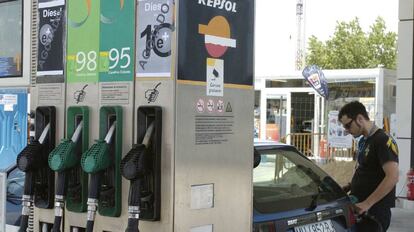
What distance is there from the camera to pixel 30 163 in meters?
2.85

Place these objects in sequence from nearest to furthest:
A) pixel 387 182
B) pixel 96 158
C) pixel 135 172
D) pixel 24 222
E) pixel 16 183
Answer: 1. pixel 135 172
2. pixel 96 158
3. pixel 24 222
4. pixel 387 182
5. pixel 16 183

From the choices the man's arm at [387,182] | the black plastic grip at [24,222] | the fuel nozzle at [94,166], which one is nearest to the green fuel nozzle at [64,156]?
the fuel nozzle at [94,166]

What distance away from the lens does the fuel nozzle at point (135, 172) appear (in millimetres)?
2490

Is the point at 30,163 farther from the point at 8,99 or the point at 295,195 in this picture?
the point at 295,195

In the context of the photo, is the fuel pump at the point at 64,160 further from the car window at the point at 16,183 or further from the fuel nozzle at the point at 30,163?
the car window at the point at 16,183

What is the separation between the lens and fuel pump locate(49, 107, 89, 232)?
2.71 meters

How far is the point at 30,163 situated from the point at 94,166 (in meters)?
0.46

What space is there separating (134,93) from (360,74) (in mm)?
14558

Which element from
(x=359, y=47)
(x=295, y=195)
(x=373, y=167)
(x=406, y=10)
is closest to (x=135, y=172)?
(x=295, y=195)

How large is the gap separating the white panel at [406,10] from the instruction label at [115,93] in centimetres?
848

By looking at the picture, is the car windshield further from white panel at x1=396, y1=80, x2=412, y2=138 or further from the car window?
white panel at x1=396, y1=80, x2=412, y2=138

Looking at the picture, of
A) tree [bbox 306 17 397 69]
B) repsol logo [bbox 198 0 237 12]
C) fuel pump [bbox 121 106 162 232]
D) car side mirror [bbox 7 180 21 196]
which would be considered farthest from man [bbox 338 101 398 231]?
tree [bbox 306 17 397 69]

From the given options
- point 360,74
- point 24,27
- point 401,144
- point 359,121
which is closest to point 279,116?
point 360,74

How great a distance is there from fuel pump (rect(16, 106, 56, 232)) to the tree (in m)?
29.3
